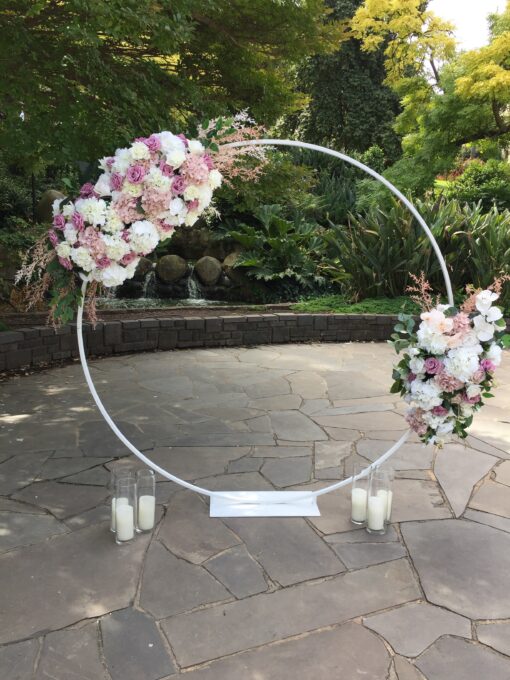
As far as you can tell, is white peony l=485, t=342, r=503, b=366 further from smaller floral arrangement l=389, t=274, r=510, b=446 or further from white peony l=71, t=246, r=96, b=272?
white peony l=71, t=246, r=96, b=272

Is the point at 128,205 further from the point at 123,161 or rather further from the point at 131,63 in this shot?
the point at 131,63

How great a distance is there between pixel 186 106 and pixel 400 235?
437 cm

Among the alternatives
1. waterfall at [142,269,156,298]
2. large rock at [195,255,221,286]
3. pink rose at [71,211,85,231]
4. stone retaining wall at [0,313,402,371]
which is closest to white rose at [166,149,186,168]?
pink rose at [71,211,85,231]

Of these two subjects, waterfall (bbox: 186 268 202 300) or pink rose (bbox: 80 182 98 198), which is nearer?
pink rose (bbox: 80 182 98 198)

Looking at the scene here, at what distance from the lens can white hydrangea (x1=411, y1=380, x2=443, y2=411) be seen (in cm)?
276

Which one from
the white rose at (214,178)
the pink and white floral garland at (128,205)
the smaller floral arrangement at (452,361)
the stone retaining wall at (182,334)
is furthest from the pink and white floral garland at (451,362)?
the stone retaining wall at (182,334)

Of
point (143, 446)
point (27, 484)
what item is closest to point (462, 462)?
point (143, 446)

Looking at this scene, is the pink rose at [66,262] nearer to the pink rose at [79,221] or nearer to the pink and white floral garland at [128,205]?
the pink and white floral garland at [128,205]

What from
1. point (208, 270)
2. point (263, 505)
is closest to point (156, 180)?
point (263, 505)

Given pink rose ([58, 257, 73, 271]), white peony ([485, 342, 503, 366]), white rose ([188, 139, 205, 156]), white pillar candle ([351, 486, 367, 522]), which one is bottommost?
white pillar candle ([351, 486, 367, 522])

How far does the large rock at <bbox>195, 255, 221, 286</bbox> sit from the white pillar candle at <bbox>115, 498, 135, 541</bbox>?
833 cm

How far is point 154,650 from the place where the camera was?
2.10 meters

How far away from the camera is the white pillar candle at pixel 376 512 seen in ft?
9.58

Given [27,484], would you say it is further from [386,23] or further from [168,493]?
[386,23]
